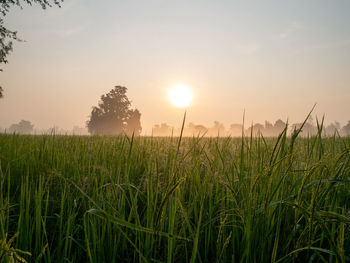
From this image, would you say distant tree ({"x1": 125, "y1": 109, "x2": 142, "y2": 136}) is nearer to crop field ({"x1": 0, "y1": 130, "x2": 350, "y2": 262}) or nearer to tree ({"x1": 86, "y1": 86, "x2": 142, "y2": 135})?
tree ({"x1": 86, "y1": 86, "x2": 142, "y2": 135})

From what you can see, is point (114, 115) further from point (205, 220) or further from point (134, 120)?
point (205, 220)

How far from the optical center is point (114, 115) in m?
58.2

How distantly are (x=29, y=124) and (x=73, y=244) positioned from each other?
192138mm

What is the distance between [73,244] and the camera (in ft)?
4.74

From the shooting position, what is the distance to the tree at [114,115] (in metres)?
57.8

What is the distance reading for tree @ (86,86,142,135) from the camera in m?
57.8

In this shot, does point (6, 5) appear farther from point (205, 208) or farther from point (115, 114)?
point (115, 114)

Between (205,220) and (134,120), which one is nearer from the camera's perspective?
(205,220)

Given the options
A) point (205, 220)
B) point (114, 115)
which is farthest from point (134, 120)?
point (205, 220)

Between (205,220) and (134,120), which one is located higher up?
(134,120)

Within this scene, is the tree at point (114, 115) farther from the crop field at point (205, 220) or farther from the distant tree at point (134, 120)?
the crop field at point (205, 220)

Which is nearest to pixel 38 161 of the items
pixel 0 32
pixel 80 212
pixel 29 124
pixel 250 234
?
pixel 80 212

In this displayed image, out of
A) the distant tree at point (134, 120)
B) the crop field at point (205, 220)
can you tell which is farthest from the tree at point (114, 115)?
the crop field at point (205, 220)

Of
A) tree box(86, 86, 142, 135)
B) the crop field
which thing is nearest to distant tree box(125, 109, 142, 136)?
tree box(86, 86, 142, 135)
